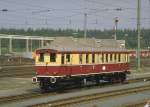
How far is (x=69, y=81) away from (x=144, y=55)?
98.2 metres

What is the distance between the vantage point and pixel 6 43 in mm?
112062

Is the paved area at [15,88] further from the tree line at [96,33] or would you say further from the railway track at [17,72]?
the tree line at [96,33]

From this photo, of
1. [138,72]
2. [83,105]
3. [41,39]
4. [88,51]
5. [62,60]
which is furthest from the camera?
[41,39]

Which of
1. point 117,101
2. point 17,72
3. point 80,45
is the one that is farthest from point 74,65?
point 17,72

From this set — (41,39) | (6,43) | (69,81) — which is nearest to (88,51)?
(69,81)

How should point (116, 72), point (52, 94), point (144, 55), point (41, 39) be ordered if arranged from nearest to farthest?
1. point (52, 94)
2. point (116, 72)
3. point (41, 39)
4. point (144, 55)

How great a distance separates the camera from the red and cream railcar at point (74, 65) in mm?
28328

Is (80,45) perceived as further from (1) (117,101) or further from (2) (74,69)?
(1) (117,101)

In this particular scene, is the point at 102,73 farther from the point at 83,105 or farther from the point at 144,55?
the point at 144,55

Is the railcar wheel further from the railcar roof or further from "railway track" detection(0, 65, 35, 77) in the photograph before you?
"railway track" detection(0, 65, 35, 77)

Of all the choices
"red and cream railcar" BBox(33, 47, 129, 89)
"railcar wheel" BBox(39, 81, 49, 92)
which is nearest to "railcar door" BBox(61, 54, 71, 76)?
"red and cream railcar" BBox(33, 47, 129, 89)

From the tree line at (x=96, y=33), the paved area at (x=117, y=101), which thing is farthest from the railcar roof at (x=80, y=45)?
the tree line at (x=96, y=33)

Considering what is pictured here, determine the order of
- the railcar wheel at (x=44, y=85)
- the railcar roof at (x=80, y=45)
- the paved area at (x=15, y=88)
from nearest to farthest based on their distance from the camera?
the paved area at (x=15, y=88) < the railcar wheel at (x=44, y=85) < the railcar roof at (x=80, y=45)

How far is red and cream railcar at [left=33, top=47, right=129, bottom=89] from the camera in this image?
2833cm
